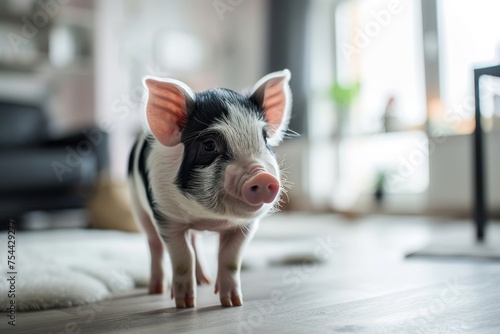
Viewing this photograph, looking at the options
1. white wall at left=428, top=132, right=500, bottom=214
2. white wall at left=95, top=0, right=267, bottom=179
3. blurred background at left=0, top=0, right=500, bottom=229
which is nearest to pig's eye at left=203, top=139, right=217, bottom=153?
blurred background at left=0, top=0, right=500, bottom=229

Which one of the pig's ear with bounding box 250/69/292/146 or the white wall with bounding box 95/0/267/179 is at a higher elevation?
the white wall with bounding box 95/0/267/179

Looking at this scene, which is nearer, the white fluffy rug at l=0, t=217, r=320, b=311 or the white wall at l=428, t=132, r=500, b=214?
the white fluffy rug at l=0, t=217, r=320, b=311

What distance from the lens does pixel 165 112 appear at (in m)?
0.98

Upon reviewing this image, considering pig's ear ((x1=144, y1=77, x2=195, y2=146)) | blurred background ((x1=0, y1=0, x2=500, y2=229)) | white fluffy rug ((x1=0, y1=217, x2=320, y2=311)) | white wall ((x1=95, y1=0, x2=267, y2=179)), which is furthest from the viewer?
white wall ((x1=95, y1=0, x2=267, y2=179))

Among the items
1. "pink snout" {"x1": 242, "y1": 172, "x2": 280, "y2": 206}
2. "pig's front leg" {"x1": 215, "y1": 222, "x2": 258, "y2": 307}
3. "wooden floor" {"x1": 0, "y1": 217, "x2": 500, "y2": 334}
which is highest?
"pink snout" {"x1": 242, "y1": 172, "x2": 280, "y2": 206}

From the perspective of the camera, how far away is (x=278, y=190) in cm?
85

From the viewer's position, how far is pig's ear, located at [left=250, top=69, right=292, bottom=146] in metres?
1.05

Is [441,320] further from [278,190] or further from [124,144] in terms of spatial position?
[124,144]

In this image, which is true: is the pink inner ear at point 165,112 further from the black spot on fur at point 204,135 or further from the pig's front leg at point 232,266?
the pig's front leg at point 232,266

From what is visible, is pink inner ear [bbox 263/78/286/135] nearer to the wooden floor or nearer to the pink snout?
the pink snout

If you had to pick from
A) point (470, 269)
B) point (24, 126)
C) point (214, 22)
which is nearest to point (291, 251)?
point (470, 269)

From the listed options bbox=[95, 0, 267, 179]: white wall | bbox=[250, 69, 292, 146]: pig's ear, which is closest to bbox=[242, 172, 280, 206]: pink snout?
bbox=[250, 69, 292, 146]: pig's ear

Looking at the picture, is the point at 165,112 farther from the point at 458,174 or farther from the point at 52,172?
the point at 458,174

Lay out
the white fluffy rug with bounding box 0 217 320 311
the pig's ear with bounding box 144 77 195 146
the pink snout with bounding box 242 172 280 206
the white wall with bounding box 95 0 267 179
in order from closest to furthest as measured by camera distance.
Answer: the pink snout with bounding box 242 172 280 206 < the pig's ear with bounding box 144 77 195 146 < the white fluffy rug with bounding box 0 217 320 311 < the white wall with bounding box 95 0 267 179
